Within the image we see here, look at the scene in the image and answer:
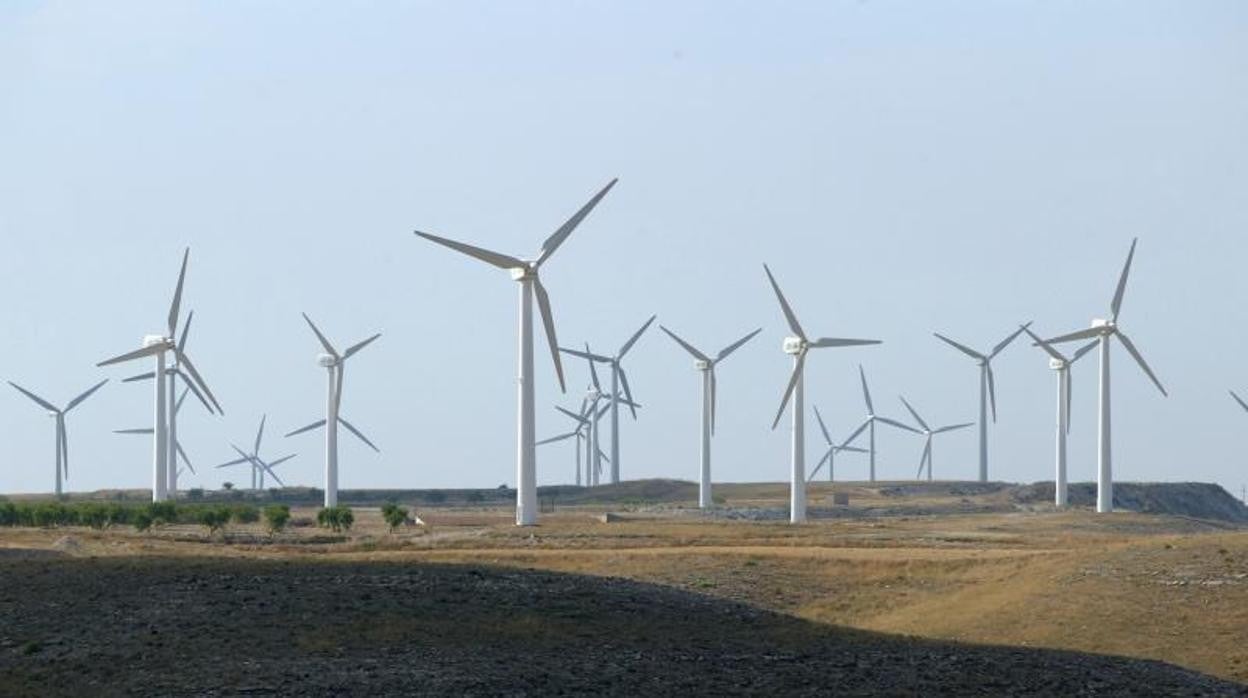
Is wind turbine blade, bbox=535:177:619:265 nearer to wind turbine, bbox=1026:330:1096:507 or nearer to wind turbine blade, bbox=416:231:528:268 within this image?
wind turbine blade, bbox=416:231:528:268

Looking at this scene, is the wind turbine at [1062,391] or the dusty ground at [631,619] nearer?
the dusty ground at [631,619]

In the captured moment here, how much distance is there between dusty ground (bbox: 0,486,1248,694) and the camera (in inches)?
2005

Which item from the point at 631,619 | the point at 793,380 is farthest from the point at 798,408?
the point at 631,619

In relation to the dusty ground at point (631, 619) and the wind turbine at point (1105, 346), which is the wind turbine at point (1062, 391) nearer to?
the wind turbine at point (1105, 346)

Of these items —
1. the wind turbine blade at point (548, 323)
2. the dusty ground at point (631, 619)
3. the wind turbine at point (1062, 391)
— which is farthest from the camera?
the wind turbine at point (1062, 391)

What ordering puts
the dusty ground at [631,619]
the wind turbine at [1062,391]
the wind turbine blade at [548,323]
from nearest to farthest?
the dusty ground at [631,619] → the wind turbine blade at [548,323] → the wind turbine at [1062,391]

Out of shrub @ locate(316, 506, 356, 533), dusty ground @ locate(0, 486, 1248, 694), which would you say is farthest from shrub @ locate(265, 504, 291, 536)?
dusty ground @ locate(0, 486, 1248, 694)

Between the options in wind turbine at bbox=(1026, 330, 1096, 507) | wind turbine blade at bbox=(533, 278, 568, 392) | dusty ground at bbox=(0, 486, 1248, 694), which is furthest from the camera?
wind turbine at bbox=(1026, 330, 1096, 507)

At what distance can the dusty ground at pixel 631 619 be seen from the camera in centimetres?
5094

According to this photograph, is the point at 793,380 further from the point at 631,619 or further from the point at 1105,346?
the point at 631,619

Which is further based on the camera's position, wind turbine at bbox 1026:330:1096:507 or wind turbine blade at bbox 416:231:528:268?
wind turbine at bbox 1026:330:1096:507

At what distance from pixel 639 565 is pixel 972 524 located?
6077cm

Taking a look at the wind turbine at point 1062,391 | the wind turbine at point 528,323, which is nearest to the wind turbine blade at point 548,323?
Result: the wind turbine at point 528,323

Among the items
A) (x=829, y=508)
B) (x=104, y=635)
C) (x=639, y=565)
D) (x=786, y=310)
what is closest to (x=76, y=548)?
(x=639, y=565)
